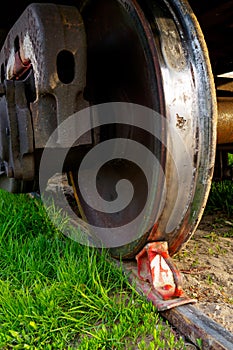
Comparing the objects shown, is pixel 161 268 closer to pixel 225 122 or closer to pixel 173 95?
pixel 173 95

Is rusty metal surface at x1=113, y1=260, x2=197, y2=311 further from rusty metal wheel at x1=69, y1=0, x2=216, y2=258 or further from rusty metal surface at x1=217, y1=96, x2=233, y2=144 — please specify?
rusty metal surface at x1=217, y1=96, x2=233, y2=144

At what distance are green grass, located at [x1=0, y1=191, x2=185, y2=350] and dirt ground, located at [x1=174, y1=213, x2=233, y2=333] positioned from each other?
0.21 metres

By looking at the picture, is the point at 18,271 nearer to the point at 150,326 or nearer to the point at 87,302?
the point at 87,302

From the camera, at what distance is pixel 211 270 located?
1923 mm

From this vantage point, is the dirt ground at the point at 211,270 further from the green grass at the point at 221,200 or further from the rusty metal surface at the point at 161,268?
the green grass at the point at 221,200

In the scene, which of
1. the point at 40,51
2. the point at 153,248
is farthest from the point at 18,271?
the point at 40,51

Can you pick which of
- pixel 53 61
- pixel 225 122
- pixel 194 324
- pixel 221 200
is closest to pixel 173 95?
pixel 53 61

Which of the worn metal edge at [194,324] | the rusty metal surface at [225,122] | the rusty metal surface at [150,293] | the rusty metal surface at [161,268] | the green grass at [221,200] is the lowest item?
the worn metal edge at [194,324]

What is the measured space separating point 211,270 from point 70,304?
0.65 metres

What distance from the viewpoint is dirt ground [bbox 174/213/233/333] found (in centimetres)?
160

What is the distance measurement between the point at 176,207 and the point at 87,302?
0.48 meters

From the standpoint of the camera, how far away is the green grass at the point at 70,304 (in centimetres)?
142

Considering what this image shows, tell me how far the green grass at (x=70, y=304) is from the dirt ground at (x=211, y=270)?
0.68 ft

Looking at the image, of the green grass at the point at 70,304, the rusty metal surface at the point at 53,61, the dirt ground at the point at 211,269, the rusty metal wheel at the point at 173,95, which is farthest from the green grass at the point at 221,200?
the rusty metal surface at the point at 53,61
